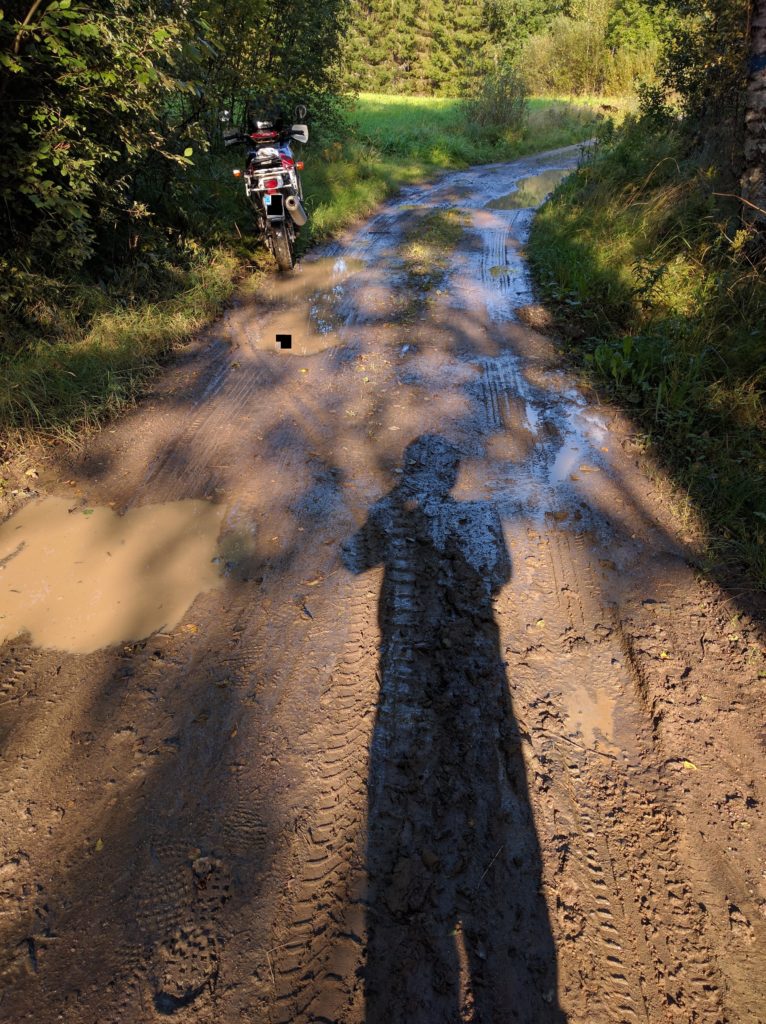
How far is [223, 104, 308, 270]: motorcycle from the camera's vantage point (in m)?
7.16

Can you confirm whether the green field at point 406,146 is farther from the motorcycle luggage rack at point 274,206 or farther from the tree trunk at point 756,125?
the tree trunk at point 756,125

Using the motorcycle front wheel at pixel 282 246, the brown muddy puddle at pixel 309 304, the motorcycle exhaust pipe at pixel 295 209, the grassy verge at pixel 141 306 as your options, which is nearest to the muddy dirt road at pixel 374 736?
the grassy verge at pixel 141 306

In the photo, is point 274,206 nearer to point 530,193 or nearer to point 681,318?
point 681,318

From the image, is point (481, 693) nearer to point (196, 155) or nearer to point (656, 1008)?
point (656, 1008)

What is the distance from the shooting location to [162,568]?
10.7ft

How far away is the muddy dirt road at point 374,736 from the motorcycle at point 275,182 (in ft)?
13.5

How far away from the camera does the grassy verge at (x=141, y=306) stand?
4554 mm

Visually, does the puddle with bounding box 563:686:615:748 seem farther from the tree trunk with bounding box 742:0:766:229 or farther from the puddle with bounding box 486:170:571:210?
the puddle with bounding box 486:170:571:210

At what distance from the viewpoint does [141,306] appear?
600 cm

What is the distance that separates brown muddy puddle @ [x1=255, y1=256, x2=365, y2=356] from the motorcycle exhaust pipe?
0.60 meters

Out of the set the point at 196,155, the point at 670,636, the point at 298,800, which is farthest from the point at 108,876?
the point at 196,155

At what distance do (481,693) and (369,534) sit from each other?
120cm

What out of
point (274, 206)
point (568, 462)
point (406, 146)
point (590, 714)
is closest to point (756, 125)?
point (568, 462)

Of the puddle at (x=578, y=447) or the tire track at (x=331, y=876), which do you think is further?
the puddle at (x=578, y=447)
